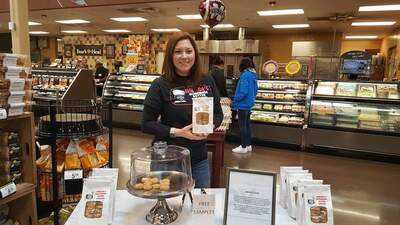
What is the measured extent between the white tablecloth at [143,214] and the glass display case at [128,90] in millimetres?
6132

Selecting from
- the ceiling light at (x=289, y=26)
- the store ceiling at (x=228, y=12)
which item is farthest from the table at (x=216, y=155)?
the ceiling light at (x=289, y=26)

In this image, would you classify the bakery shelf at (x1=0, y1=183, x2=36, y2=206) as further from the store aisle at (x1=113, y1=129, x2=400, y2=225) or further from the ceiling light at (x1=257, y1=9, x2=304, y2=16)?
the ceiling light at (x1=257, y1=9, x2=304, y2=16)

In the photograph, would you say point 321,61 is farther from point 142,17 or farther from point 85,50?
point 85,50

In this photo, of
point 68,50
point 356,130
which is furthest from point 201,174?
point 68,50

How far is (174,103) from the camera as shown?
193 centimetres

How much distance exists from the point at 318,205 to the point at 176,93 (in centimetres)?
104

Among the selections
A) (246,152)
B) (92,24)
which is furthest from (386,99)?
(92,24)

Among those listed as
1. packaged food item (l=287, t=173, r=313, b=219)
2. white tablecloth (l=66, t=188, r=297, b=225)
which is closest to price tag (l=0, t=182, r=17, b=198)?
white tablecloth (l=66, t=188, r=297, b=225)

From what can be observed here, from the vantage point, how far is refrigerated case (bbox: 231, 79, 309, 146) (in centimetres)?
610

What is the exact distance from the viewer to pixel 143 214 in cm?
149

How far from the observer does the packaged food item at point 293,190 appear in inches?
57.3

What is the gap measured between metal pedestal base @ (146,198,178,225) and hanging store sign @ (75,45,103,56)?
14.4 m

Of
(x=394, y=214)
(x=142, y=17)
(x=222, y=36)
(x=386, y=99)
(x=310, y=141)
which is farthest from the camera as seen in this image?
(x=222, y=36)

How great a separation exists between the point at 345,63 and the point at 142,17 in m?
5.96
